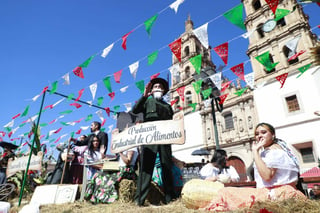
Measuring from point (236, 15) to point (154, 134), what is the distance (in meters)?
3.07

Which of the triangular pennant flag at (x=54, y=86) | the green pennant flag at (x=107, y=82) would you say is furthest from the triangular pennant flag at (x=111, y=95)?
the triangular pennant flag at (x=54, y=86)

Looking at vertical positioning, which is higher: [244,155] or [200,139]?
[200,139]

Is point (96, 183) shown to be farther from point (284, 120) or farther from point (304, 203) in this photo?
point (284, 120)

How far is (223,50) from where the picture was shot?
15.8 feet

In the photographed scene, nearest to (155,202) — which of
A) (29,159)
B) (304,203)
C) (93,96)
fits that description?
(304,203)

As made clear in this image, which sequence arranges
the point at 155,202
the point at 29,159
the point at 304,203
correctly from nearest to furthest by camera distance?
the point at 304,203, the point at 155,202, the point at 29,159

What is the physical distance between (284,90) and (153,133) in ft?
46.6

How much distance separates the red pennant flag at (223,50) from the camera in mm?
4759

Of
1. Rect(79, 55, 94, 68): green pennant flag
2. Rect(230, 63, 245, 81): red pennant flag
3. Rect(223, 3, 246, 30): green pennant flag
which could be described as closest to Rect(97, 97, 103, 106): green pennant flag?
Rect(79, 55, 94, 68): green pennant flag

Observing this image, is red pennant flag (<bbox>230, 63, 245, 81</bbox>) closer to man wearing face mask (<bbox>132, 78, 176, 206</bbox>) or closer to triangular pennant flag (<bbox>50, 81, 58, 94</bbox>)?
man wearing face mask (<bbox>132, 78, 176, 206</bbox>)

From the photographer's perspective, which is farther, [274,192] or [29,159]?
[29,159]

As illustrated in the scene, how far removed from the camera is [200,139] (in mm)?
18547

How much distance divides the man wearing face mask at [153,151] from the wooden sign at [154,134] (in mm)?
177

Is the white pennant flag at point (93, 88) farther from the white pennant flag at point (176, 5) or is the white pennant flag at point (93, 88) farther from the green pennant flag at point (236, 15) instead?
the green pennant flag at point (236, 15)
